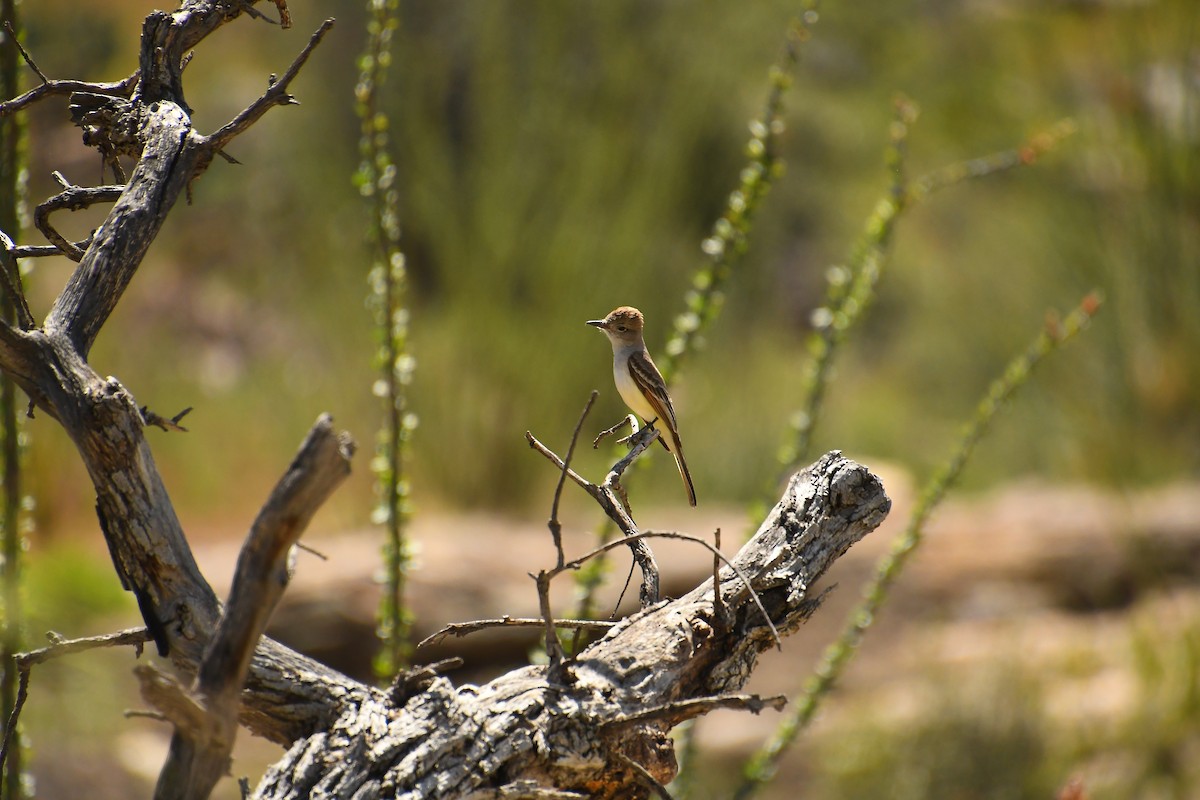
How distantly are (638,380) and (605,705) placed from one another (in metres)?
0.82

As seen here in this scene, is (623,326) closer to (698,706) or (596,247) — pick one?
(698,706)

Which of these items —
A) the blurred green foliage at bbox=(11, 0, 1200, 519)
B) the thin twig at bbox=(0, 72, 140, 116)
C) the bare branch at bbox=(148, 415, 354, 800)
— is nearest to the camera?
the bare branch at bbox=(148, 415, 354, 800)

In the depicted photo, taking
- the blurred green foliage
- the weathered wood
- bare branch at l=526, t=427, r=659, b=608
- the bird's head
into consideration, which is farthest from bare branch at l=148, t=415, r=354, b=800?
the blurred green foliage

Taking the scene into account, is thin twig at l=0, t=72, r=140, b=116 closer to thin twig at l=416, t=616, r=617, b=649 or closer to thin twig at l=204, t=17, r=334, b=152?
thin twig at l=204, t=17, r=334, b=152

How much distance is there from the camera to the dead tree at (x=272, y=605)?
3.53 ft

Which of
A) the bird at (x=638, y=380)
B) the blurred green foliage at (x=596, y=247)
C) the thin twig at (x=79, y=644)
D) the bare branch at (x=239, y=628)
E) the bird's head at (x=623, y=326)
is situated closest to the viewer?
the bare branch at (x=239, y=628)

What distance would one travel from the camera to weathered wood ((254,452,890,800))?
46.1 inches

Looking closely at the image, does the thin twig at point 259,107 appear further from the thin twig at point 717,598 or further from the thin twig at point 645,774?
the thin twig at point 645,774

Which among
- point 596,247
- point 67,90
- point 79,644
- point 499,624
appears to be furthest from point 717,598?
point 596,247

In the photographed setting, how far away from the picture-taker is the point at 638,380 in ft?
6.44

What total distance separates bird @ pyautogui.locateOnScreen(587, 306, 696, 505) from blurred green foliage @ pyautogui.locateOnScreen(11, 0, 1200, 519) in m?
2.17

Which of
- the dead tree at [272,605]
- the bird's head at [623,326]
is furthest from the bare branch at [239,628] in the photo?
the bird's head at [623,326]

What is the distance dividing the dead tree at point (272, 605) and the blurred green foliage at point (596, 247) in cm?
241

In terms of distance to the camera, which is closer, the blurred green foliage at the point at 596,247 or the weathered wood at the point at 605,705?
the weathered wood at the point at 605,705
